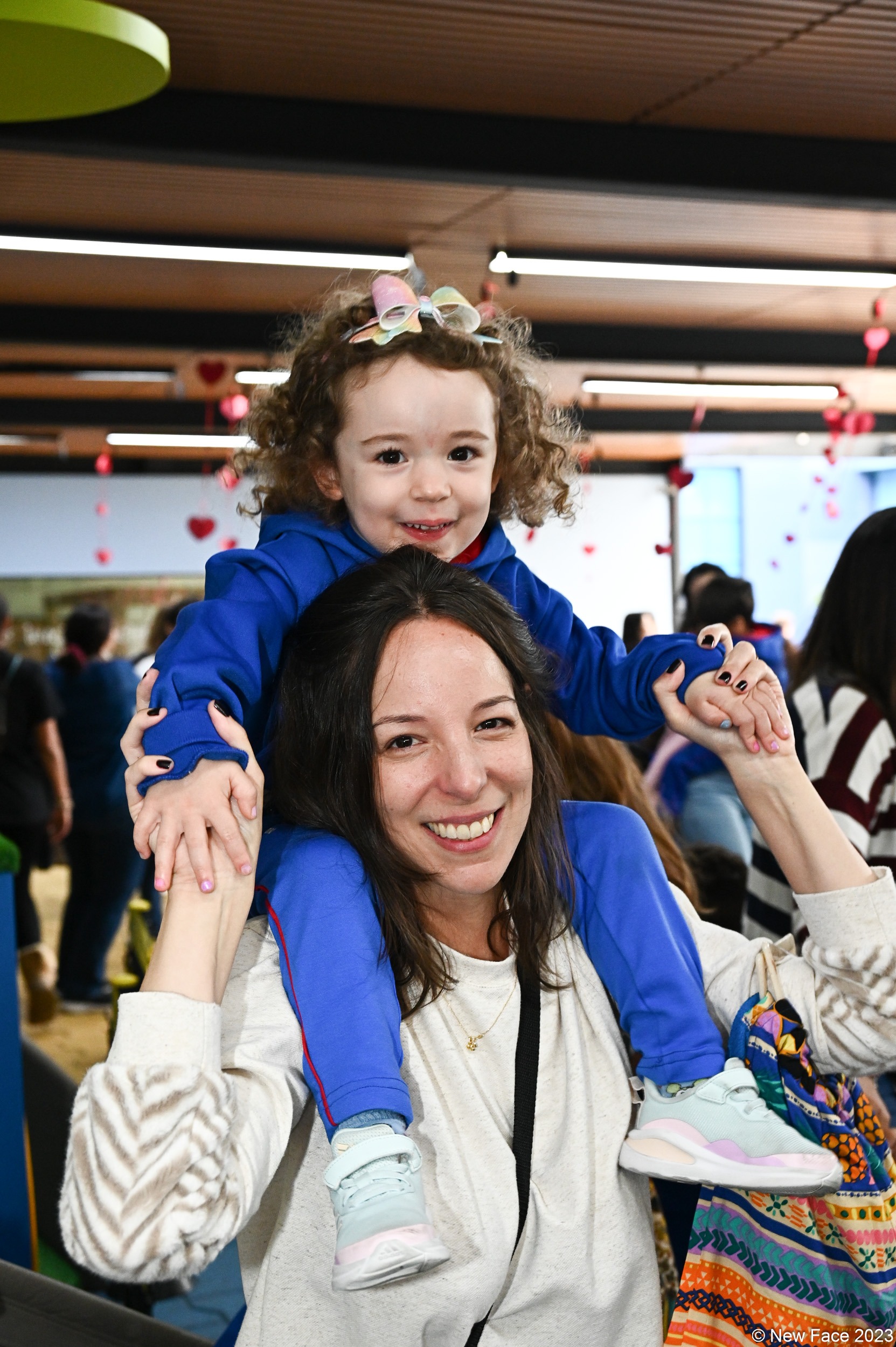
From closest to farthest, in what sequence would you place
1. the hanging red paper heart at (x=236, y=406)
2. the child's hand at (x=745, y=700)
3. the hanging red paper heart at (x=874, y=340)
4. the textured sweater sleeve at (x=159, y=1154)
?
the textured sweater sleeve at (x=159, y=1154), the child's hand at (x=745, y=700), the hanging red paper heart at (x=874, y=340), the hanging red paper heart at (x=236, y=406)

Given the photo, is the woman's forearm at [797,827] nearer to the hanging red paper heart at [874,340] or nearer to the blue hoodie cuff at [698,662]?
the blue hoodie cuff at [698,662]

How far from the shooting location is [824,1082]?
1.46 metres

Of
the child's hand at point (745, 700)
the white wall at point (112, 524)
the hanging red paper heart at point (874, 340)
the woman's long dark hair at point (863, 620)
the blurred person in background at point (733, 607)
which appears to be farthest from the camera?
the white wall at point (112, 524)

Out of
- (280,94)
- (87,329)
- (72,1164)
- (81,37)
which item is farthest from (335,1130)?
(87,329)

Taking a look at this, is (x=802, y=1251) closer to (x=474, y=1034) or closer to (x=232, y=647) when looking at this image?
(x=474, y=1034)

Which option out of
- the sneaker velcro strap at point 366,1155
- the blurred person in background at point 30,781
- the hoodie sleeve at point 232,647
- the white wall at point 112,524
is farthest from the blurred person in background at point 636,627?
the white wall at point 112,524

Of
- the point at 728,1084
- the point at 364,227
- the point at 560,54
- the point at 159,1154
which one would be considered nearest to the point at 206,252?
the point at 364,227

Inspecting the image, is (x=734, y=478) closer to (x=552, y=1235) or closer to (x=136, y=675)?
(x=136, y=675)

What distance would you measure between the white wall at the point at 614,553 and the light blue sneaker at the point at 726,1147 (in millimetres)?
13640

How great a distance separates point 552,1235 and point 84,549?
548 inches

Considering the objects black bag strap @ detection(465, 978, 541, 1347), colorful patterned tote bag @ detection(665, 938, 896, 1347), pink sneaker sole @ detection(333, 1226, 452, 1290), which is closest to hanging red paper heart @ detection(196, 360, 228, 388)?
black bag strap @ detection(465, 978, 541, 1347)

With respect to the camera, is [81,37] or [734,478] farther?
[734,478]

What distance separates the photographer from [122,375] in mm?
9062

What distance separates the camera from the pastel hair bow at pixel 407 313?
1839 millimetres
